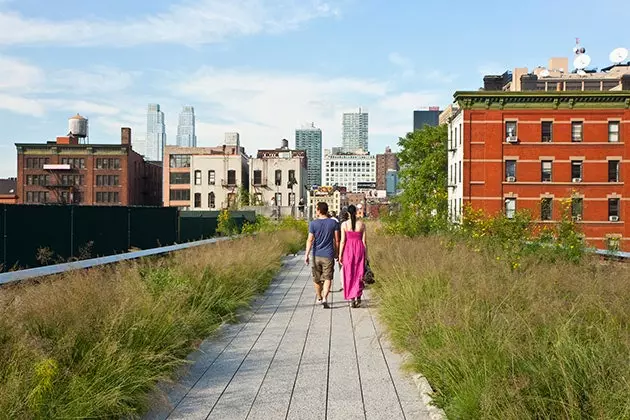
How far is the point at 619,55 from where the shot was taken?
96250 mm

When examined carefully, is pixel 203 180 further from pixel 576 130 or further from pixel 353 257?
pixel 353 257

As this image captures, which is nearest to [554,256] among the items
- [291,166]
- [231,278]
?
[231,278]

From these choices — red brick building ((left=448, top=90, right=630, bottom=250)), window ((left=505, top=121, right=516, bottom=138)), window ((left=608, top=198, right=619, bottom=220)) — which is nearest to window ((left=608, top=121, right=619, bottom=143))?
red brick building ((left=448, top=90, right=630, bottom=250))

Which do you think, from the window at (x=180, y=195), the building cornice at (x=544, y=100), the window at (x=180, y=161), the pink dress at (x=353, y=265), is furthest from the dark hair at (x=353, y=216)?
the window at (x=180, y=161)

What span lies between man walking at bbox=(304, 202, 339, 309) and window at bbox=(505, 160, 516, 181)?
44490 millimetres

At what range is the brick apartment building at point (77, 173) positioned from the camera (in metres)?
102

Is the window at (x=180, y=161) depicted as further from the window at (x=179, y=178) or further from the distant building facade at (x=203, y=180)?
the window at (x=179, y=178)

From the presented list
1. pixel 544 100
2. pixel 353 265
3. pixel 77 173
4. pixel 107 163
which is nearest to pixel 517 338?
pixel 353 265

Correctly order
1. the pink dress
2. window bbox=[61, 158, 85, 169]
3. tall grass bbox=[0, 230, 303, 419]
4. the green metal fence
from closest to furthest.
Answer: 1. tall grass bbox=[0, 230, 303, 419]
2. the pink dress
3. the green metal fence
4. window bbox=[61, 158, 85, 169]

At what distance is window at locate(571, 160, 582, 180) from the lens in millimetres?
54812

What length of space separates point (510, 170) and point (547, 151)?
3291 millimetres

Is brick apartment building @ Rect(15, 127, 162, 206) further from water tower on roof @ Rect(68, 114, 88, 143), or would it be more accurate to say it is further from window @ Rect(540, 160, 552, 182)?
window @ Rect(540, 160, 552, 182)

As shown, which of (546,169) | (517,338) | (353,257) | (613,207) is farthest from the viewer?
(546,169)

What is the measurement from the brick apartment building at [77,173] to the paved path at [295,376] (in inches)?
3771
